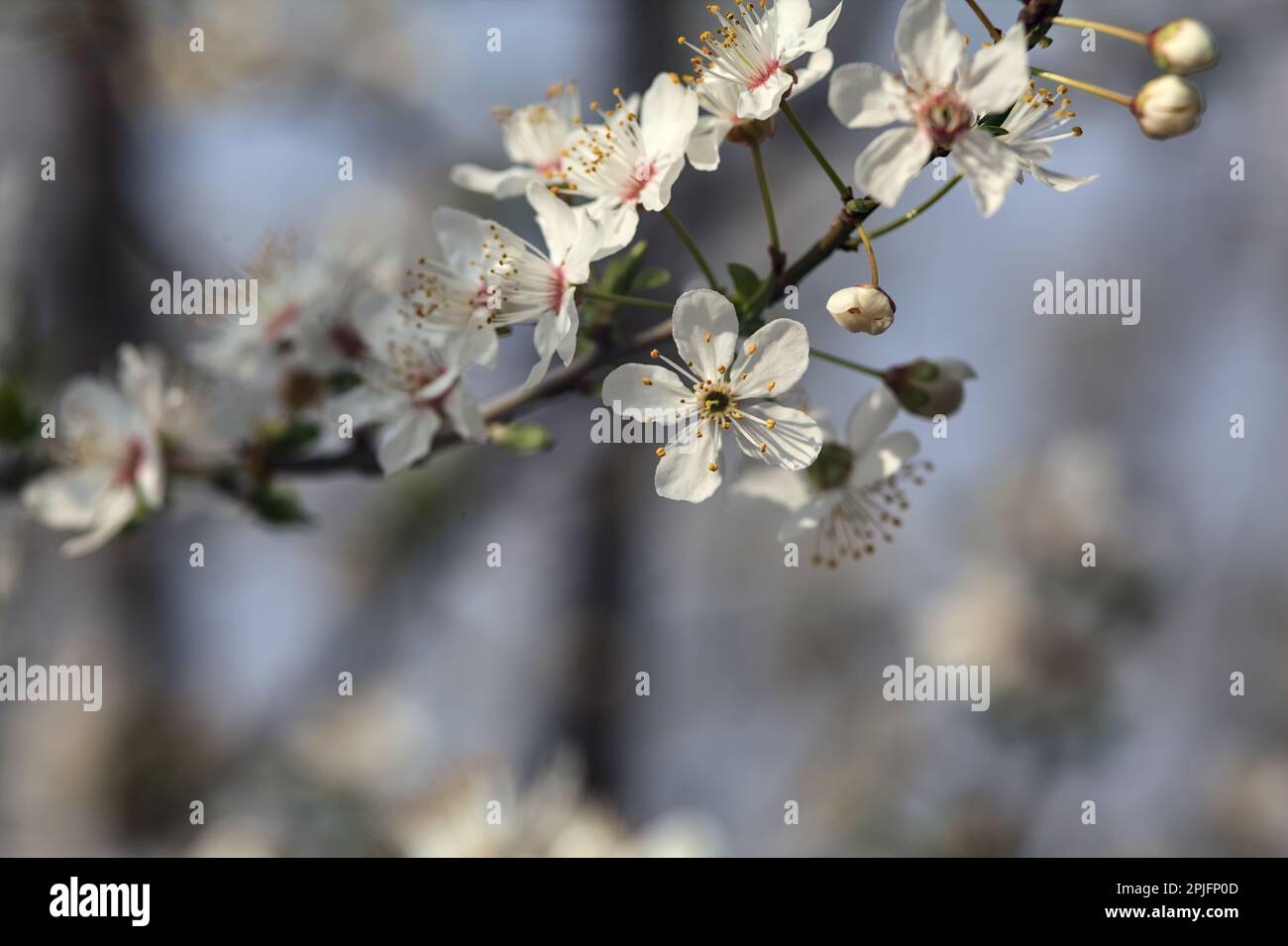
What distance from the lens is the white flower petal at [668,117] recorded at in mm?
1116

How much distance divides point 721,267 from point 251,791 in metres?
2.63

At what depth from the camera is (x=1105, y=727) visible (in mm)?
2951

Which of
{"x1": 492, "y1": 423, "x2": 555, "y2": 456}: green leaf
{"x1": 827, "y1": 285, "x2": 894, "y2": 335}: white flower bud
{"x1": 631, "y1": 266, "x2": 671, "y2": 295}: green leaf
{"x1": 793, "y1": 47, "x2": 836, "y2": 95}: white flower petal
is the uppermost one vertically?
{"x1": 793, "y1": 47, "x2": 836, "y2": 95}: white flower petal

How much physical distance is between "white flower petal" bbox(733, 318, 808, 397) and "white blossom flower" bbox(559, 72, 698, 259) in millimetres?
177

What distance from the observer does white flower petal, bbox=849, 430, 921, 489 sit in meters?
1.34

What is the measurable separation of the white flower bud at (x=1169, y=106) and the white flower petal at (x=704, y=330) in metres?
0.44

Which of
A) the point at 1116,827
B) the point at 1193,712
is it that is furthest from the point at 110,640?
the point at 1193,712

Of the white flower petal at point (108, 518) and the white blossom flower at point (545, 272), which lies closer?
the white blossom flower at point (545, 272)

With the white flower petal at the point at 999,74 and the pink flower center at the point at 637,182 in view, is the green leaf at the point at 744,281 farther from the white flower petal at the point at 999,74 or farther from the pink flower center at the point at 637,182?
the white flower petal at the point at 999,74

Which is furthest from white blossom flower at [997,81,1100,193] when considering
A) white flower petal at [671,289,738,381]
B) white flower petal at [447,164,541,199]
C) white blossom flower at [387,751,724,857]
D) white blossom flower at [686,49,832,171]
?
white blossom flower at [387,751,724,857]

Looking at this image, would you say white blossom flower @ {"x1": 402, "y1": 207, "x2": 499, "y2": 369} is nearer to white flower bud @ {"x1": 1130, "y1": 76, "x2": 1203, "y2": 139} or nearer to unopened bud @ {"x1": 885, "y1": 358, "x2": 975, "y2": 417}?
unopened bud @ {"x1": 885, "y1": 358, "x2": 975, "y2": 417}

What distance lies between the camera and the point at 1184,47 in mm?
972

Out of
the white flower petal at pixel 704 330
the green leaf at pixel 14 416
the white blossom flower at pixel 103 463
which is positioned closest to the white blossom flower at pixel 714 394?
the white flower petal at pixel 704 330

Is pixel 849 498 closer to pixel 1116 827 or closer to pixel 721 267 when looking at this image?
pixel 721 267
